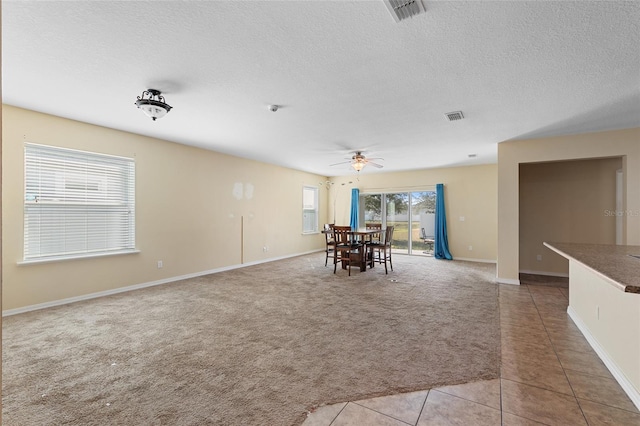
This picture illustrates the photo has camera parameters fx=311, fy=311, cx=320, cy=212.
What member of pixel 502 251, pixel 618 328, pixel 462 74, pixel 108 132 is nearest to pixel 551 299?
pixel 502 251

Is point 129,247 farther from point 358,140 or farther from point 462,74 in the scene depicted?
point 462,74

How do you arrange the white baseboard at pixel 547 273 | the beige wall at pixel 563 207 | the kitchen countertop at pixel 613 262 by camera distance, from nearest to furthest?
the kitchen countertop at pixel 613 262 → the beige wall at pixel 563 207 → the white baseboard at pixel 547 273

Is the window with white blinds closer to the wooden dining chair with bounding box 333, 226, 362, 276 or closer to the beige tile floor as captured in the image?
the wooden dining chair with bounding box 333, 226, 362, 276

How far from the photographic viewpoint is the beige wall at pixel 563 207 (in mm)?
5250

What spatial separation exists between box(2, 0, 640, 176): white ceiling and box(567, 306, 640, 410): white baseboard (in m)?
2.39

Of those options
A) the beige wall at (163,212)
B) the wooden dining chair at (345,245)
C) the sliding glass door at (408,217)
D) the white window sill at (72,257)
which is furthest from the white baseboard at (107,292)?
the sliding glass door at (408,217)

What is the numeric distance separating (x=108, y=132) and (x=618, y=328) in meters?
6.06

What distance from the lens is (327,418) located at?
1981mm

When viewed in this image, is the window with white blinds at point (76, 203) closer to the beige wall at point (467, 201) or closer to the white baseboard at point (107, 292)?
the white baseboard at point (107, 292)

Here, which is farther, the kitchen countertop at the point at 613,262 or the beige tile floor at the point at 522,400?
the beige tile floor at the point at 522,400

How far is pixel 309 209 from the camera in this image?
891cm

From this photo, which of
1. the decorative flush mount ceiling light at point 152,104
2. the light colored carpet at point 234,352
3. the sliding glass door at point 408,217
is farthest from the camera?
the sliding glass door at point 408,217

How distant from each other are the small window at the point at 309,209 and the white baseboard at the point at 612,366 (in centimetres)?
629

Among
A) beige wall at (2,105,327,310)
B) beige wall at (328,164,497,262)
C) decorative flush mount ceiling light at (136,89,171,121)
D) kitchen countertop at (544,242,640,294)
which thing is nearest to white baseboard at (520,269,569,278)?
beige wall at (328,164,497,262)
